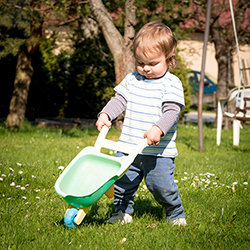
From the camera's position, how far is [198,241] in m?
2.29

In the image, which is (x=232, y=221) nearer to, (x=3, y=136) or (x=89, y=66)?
(x=3, y=136)

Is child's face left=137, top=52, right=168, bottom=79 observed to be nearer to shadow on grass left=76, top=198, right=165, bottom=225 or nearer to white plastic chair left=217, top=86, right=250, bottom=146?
shadow on grass left=76, top=198, right=165, bottom=225

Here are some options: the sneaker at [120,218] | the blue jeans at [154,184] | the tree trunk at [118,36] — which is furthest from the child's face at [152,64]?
the tree trunk at [118,36]

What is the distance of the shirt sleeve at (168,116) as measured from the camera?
87.5 inches

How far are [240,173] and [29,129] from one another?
15.5 ft

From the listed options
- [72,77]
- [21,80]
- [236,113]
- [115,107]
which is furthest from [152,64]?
[72,77]

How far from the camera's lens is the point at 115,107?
2.55m

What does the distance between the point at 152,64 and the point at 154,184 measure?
87 centimetres

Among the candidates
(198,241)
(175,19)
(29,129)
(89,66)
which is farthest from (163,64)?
(89,66)

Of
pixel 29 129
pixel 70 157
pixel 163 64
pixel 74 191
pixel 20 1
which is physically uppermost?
pixel 20 1

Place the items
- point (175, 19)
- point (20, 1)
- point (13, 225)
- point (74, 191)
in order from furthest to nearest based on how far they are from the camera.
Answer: point (175, 19) → point (20, 1) → point (13, 225) → point (74, 191)

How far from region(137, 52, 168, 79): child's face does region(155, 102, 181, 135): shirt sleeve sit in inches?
9.5

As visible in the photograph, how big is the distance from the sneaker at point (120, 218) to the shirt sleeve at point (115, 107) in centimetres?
77

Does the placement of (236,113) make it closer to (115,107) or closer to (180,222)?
(180,222)
